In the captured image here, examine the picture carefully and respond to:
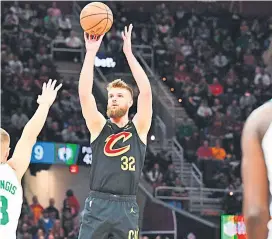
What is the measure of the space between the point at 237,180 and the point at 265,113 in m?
16.0

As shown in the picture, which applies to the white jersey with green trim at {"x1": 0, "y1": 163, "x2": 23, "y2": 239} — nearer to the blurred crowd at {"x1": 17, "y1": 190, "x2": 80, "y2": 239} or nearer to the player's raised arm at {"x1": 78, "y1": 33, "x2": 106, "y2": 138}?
the player's raised arm at {"x1": 78, "y1": 33, "x2": 106, "y2": 138}


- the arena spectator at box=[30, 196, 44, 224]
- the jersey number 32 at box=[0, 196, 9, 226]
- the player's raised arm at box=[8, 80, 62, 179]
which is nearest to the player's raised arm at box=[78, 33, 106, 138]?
the player's raised arm at box=[8, 80, 62, 179]

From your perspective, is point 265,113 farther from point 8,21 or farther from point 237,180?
point 8,21

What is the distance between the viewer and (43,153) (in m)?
17.1

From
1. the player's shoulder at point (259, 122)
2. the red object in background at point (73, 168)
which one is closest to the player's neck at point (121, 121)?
the player's shoulder at point (259, 122)

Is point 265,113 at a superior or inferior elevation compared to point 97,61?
inferior

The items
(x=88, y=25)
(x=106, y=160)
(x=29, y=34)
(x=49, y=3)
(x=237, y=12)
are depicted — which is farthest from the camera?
(x=237, y=12)

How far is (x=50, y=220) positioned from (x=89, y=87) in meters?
10.1

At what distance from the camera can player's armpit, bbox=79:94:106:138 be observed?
6.24 meters

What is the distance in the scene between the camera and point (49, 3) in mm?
23516

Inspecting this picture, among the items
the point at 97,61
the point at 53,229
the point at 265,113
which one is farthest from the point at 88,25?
the point at 97,61

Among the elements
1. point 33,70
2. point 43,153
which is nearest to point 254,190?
point 43,153

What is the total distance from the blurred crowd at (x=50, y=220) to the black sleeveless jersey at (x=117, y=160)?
8727mm

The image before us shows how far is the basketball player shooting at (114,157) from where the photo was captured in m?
6.01
